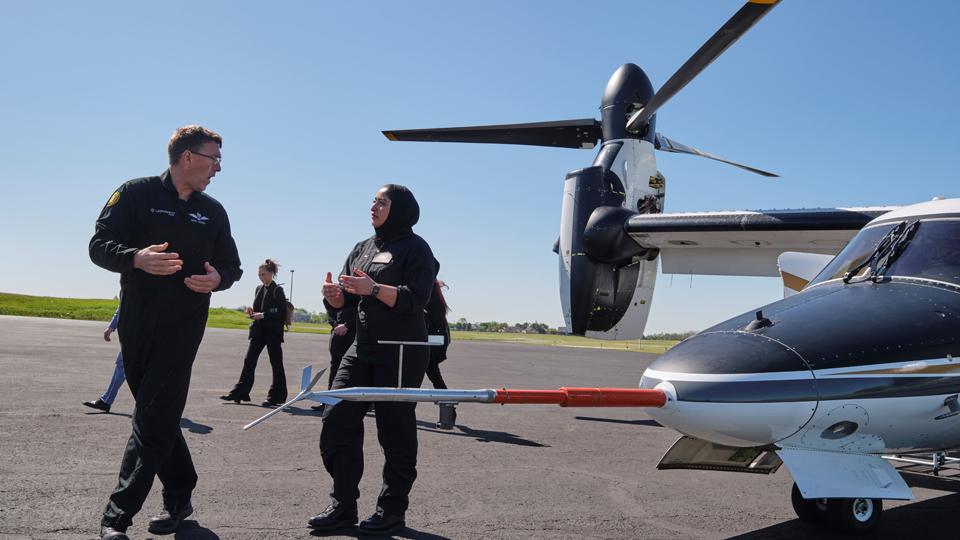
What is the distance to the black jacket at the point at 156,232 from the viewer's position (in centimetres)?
335

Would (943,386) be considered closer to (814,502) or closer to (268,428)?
(814,502)

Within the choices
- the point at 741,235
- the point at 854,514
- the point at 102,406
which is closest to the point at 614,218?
the point at 741,235

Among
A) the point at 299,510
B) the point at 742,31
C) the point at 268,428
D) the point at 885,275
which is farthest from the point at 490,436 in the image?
the point at 742,31

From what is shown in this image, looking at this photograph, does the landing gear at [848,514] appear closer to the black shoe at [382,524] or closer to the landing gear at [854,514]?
the landing gear at [854,514]

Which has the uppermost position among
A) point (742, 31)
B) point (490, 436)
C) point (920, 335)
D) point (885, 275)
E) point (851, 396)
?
point (742, 31)

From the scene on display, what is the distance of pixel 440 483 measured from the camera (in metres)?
4.85

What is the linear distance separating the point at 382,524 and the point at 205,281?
1.56 meters

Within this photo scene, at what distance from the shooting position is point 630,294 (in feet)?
35.4

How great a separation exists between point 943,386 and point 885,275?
0.84 meters

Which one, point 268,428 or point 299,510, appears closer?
point 299,510

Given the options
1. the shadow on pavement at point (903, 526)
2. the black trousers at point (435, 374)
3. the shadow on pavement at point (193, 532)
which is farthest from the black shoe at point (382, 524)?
the black trousers at point (435, 374)

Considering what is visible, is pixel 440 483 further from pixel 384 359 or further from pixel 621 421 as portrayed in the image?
pixel 621 421

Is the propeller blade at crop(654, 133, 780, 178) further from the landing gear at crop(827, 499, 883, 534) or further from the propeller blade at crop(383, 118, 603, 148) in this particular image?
the landing gear at crop(827, 499, 883, 534)

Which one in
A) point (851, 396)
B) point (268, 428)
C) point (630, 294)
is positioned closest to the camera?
point (851, 396)
